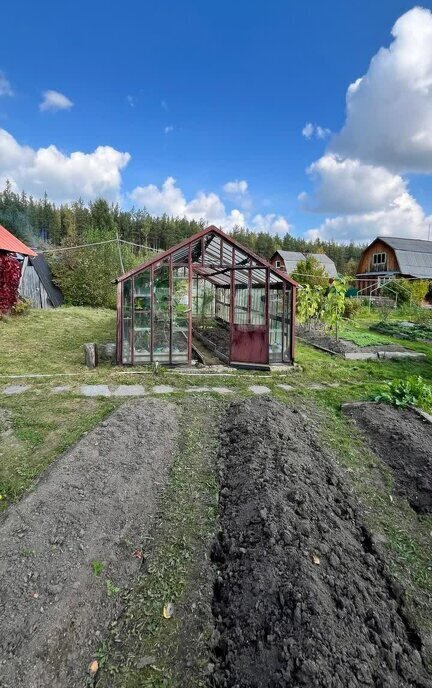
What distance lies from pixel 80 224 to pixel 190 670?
6901cm

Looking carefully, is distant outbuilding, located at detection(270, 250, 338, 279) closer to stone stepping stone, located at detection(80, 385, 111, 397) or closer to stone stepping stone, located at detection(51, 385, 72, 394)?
stone stepping stone, located at detection(80, 385, 111, 397)

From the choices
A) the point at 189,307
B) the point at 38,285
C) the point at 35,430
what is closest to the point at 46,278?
the point at 38,285

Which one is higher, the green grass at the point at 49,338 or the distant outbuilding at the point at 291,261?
the distant outbuilding at the point at 291,261

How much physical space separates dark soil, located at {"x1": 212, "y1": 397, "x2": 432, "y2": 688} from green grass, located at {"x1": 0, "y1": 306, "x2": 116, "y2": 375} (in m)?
6.77

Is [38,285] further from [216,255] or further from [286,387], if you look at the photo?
[286,387]

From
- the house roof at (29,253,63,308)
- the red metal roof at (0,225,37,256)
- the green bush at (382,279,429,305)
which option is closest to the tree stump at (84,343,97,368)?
the red metal roof at (0,225,37,256)

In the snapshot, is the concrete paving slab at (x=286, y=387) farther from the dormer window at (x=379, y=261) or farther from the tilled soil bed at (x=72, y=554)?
the dormer window at (x=379, y=261)

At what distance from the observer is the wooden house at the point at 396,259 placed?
3578cm

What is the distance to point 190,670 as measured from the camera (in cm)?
250

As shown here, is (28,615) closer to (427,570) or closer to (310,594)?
(310,594)

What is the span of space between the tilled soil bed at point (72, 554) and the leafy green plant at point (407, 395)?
4086mm

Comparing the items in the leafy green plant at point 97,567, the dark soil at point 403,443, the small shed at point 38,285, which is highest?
the small shed at point 38,285

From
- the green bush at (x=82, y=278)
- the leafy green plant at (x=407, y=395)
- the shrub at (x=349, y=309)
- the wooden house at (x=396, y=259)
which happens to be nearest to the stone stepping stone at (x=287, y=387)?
the leafy green plant at (x=407, y=395)

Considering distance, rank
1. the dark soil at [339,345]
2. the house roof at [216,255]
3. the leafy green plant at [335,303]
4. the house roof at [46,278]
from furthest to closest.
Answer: the house roof at [46,278]
the leafy green plant at [335,303]
the dark soil at [339,345]
the house roof at [216,255]
